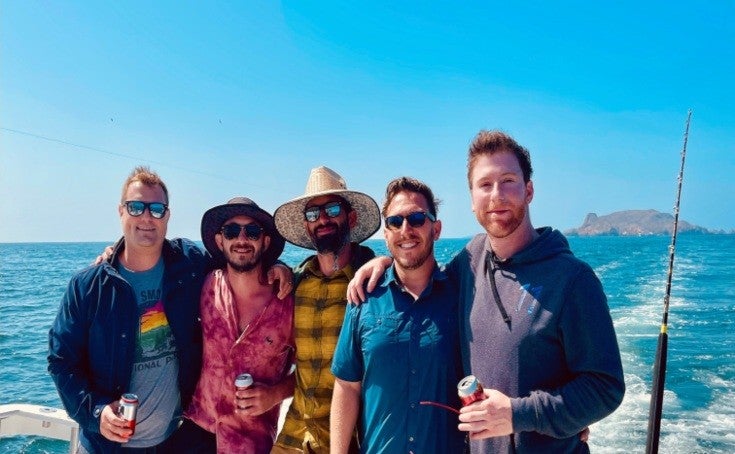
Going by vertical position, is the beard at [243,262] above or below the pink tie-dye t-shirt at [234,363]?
above

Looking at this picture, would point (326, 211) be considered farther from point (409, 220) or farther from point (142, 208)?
point (142, 208)

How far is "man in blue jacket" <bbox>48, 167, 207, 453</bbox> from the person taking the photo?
331 cm

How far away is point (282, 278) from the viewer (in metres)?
3.48

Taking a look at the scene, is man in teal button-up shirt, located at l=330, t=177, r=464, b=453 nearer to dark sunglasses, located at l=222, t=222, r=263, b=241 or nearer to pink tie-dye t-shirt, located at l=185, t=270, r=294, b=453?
pink tie-dye t-shirt, located at l=185, t=270, r=294, b=453

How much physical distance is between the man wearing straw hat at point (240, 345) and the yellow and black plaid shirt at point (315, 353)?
182 millimetres

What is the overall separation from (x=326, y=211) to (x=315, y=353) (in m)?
1.00

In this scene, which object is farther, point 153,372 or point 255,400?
point 153,372

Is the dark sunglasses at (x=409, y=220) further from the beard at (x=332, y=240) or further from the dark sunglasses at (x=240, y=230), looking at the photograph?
the dark sunglasses at (x=240, y=230)

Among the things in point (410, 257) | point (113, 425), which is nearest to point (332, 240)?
point (410, 257)

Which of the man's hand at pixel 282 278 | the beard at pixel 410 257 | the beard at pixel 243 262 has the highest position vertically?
the beard at pixel 410 257

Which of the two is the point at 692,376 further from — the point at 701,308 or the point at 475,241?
the point at 475,241

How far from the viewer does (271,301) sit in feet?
11.5

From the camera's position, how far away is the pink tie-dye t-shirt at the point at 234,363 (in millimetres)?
3418

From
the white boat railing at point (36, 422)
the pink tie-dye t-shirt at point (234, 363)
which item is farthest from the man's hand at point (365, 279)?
the white boat railing at point (36, 422)
